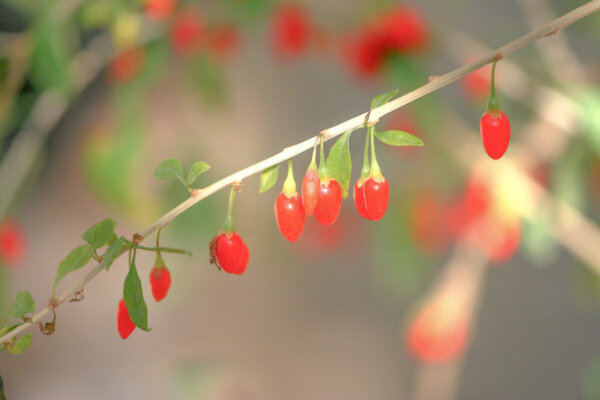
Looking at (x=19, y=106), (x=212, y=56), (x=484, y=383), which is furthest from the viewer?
(x=484, y=383)

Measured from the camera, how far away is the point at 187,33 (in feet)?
2.98

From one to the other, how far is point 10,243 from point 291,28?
516mm

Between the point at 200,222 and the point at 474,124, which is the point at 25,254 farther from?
the point at 474,124

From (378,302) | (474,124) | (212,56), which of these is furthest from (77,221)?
(474,124)

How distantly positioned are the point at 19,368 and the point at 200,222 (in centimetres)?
36

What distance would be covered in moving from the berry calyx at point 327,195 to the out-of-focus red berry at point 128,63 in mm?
698

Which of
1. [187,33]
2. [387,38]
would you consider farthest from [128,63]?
[387,38]

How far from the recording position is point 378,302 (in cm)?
110

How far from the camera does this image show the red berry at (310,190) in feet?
0.92

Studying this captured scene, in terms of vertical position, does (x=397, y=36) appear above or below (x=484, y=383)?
above

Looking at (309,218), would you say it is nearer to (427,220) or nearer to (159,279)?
(427,220)

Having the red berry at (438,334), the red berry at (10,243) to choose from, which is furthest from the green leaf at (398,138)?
the red berry at (438,334)

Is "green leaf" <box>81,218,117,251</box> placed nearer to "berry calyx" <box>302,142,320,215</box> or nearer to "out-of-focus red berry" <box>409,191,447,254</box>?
"berry calyx" <box>302,142,320,215</box>

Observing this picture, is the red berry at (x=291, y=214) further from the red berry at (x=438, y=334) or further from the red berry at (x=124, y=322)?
the red berry at (x=438, y=334)
